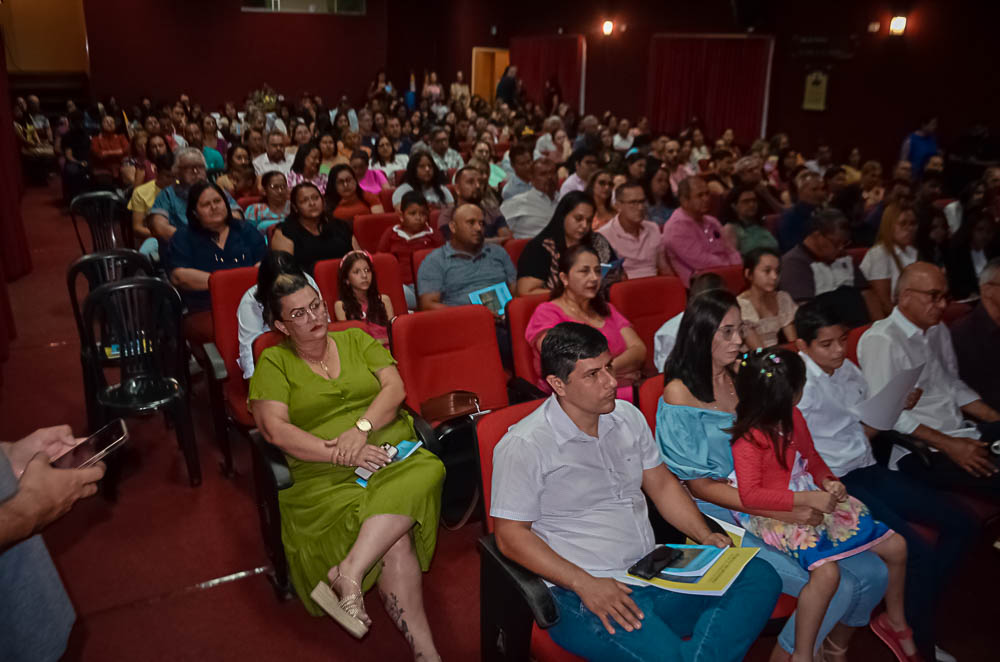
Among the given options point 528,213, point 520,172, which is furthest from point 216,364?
point 520,172

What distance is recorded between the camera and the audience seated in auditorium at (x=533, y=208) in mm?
Answer: 6012

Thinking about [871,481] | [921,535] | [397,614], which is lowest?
[397,614]

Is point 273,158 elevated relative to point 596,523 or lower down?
elevated

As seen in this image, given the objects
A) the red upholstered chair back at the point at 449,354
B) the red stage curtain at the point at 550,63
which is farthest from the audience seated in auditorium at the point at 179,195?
the red stage curtain at the point at 550,63

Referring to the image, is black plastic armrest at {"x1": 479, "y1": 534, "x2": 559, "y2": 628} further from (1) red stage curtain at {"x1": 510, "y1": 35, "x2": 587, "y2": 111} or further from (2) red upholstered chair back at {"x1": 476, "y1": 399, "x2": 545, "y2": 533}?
(1) red stage curtain at {"x1": 510, "y1": 35, "x2": 587, "y2": 111}

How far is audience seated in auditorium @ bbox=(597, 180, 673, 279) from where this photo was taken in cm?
477

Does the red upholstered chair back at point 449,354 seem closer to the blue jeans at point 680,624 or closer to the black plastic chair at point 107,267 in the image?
the blue jeans at point 680,624

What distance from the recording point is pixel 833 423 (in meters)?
2.77

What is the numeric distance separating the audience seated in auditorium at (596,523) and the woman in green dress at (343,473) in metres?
0.55

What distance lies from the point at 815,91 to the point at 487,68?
1025 cm

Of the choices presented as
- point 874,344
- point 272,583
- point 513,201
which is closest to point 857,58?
point 513,201

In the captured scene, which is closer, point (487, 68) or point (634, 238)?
point (634, 238)

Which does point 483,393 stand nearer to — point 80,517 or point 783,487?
point 783,487

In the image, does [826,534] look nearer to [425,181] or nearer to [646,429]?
[646,429]
